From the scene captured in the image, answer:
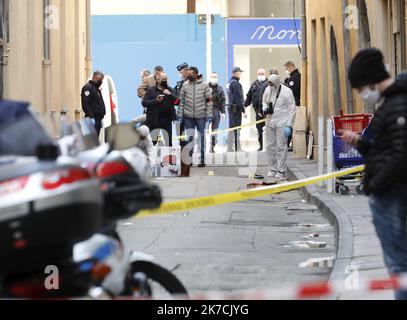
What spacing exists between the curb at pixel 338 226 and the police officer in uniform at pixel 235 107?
1272cm

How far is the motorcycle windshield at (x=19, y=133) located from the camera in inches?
246

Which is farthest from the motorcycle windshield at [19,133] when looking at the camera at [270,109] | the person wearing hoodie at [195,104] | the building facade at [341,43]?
the person wearing hoodie at [195,104]

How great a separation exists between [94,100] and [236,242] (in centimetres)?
1403

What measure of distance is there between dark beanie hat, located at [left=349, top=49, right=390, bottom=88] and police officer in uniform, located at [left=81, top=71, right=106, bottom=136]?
20.1 m

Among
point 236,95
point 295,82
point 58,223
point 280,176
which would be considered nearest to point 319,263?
point 58,223

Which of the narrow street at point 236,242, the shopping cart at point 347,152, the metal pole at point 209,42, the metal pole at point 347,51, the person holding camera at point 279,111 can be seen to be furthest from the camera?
the metal pole at point 209,42

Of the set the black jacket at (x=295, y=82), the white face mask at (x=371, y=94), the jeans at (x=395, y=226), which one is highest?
the black jacket at (x=295, y=82)

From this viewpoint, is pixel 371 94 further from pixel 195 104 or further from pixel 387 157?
pixel 195 104

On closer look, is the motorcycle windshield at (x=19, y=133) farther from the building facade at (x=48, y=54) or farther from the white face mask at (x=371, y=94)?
the building facade at (x=48, y=54)

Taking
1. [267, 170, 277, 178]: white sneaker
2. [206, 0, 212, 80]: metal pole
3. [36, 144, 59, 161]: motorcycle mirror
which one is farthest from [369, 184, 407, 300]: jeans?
[206, 0, 212, 80]: metal pole

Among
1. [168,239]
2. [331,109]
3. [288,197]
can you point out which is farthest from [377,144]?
[331,109]

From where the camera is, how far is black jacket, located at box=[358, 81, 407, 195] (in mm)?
7750
